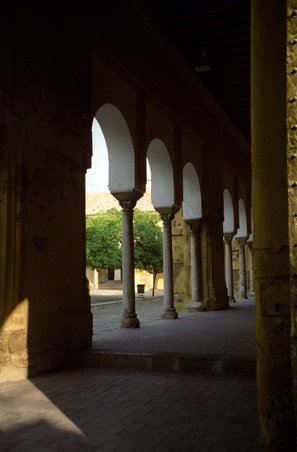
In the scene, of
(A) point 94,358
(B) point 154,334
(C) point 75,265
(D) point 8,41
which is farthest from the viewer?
(B) point 154,334

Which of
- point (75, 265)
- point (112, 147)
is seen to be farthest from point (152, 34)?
Answer: point (75, 265)

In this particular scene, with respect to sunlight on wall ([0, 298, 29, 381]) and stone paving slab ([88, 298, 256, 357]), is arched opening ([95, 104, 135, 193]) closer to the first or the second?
stone paving slab ([88, 298, 256, 357])

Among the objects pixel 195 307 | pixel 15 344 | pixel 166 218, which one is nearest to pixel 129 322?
pixel 166 218

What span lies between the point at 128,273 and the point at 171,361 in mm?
3935

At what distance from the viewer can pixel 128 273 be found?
9.76 metres

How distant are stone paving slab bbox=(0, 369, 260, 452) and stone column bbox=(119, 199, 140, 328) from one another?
3.90m

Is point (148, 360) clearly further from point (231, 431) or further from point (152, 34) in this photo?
point (152, 34)

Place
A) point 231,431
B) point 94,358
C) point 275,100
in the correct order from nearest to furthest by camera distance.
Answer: point 275,100 < point 231,431 < point 94,358

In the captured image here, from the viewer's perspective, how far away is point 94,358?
6.36 m

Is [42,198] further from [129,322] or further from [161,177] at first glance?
[161,177]

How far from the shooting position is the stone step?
570cm

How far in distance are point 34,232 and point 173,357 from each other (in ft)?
7.62

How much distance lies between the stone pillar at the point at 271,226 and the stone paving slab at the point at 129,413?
1255 mm

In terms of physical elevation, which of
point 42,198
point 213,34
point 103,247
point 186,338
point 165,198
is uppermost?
point 213,34
